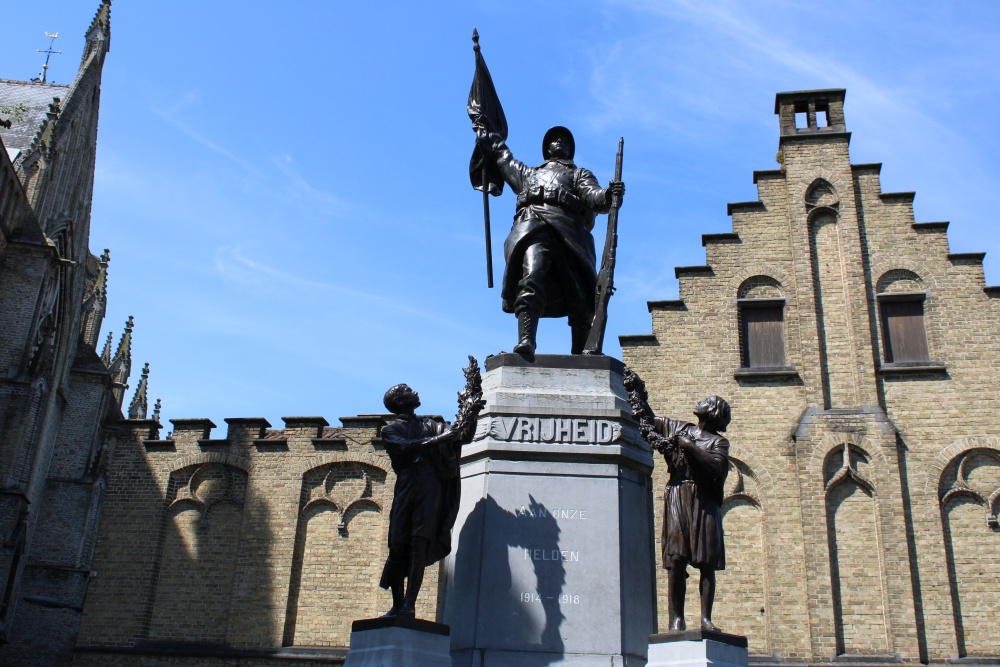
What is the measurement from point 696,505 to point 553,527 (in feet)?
2.94

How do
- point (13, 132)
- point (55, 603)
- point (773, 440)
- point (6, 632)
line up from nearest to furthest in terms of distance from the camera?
point (773, 440) → point (6, 632) → point (55, 603) → point (13, 132)

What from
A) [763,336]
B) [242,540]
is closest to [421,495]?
[763,336]

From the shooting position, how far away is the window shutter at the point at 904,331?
19.1 metres

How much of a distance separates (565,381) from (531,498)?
0.90 metres

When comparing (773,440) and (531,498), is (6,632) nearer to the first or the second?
(773,440)

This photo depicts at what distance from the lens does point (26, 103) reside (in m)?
39.5

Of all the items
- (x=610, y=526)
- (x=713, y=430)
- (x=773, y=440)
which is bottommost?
(x=610, y=526)

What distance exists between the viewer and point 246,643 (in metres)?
19.2

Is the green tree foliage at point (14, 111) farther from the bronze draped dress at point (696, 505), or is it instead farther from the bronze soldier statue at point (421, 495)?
the bronze draped dress at point (696, 505)

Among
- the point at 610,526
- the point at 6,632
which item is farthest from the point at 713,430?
the point at 6,632

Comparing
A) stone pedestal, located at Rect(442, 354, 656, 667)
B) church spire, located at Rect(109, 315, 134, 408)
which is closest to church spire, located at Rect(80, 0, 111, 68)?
church spire, located at Rect(109, 315, 134, 408)

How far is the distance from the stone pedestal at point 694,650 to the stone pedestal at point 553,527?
296mm

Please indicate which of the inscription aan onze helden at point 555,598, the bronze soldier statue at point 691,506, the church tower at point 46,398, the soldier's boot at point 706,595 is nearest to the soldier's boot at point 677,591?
the bronze soldier statue at point 691,506

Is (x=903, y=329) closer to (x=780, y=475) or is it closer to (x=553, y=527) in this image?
(x=780, y=475)
